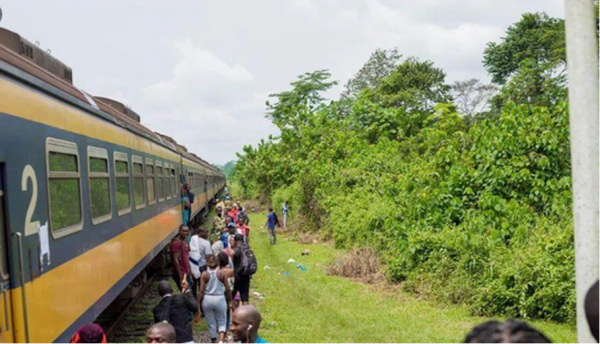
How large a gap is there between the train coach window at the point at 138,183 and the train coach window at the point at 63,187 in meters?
3.14

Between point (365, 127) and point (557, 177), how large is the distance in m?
17.3

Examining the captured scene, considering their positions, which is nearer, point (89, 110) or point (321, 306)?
point (89, 110)

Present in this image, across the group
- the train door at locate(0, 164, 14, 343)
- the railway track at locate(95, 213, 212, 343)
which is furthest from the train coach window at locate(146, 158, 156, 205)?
the train door at locate(0, 164, 14, 343)

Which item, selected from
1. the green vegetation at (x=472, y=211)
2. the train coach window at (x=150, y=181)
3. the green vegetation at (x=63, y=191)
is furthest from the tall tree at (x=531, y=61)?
the green vegetation at (x=63, y=191)

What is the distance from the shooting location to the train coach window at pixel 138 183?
30.0 feet

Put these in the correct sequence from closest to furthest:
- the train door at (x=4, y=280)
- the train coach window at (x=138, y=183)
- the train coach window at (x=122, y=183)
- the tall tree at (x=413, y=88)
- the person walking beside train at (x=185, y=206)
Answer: the train door at (x=4, y=280) → the train coach window at (x=122, y=183) → the train coach window at (x=138, y=183) → the person walking beside train at (x=185, y=206) → the tall tree at (x=413, y=88)

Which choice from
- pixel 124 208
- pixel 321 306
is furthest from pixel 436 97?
pixel 124 208

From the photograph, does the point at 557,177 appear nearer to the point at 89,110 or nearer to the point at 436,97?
the point at 89,110

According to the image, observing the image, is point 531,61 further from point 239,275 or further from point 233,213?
point 239,275

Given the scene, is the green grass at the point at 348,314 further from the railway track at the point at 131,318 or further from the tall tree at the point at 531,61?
the tall tree at the point at 531,61

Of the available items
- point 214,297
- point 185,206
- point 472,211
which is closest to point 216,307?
point 214,297

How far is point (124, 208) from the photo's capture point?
8.12 m

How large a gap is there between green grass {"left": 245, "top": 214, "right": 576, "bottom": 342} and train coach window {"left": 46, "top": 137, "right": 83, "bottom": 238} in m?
4.04

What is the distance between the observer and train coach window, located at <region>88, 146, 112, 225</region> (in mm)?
6430
